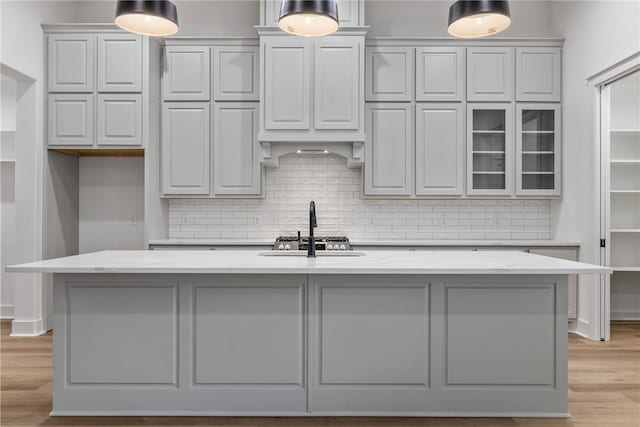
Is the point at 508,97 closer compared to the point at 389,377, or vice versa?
the point at 389,377

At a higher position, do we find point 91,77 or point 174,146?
point 91,77

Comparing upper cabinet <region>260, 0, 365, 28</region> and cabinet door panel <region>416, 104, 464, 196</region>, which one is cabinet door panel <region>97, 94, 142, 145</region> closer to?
upper cabinet <region>260, 0, 365, 28</region>

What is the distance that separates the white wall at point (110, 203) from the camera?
16.5 feet

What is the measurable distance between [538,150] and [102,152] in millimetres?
4643

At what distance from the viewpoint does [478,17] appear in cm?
256

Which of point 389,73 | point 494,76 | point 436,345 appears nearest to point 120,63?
point 389,73

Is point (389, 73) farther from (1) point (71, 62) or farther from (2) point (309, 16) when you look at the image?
(1) point (71, 62)

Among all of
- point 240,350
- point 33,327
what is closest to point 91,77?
point 33,327

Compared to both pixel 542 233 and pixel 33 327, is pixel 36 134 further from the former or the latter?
pixel 542 233

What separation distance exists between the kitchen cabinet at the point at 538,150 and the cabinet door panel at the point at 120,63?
392 centimetres

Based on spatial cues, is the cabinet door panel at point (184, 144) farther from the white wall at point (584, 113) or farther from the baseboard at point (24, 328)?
the white wall at point (584, 113)

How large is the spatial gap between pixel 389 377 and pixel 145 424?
4.43ft

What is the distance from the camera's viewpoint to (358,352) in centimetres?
252

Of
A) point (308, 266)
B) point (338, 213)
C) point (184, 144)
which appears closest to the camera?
point (308, 266)
